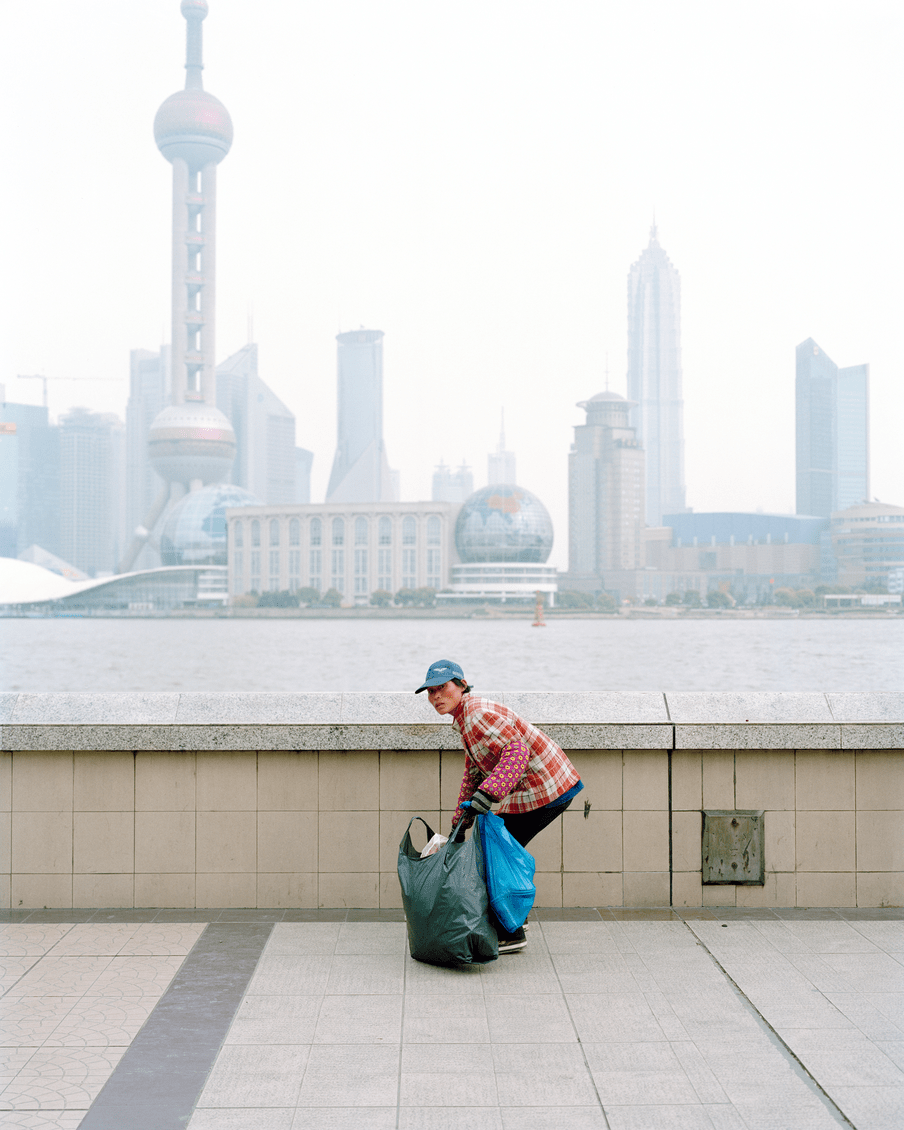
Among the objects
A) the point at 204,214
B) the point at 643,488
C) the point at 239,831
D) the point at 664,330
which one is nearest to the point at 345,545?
the point at 643,488

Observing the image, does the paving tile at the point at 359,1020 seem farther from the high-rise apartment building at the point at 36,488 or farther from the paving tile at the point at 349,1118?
the high-rise apartment building at the point at 36,488

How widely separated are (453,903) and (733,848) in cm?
164

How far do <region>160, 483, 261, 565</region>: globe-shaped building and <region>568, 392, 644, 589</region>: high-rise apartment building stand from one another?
48.4 m

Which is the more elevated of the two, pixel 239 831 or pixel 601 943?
pixel 239 831

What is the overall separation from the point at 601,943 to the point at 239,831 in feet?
5.95

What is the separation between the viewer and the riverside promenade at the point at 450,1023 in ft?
10.9

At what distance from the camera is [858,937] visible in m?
4.93

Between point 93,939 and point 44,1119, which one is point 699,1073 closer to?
point 44,1119

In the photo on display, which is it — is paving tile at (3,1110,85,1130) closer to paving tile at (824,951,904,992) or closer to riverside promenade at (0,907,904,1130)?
riverside promenade at (0,907,904,1130)

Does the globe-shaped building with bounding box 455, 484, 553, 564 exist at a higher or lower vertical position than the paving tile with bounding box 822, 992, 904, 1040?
higher

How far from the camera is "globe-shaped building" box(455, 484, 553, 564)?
13162 centimetres

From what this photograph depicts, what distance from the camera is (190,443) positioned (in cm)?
17900

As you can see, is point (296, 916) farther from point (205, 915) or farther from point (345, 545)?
point (345, 545)

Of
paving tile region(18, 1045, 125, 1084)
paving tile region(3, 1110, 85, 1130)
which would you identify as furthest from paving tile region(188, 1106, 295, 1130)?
paving tile region(18, 1045, 125, 1084)
